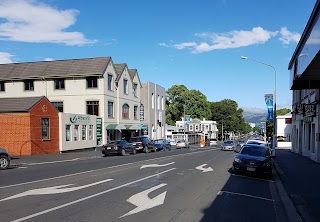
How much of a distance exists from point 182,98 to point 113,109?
2376 inches

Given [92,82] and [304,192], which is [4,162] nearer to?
[304,192]

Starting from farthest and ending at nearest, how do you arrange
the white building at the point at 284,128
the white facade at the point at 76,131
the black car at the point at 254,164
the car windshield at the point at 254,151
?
the white building at the point at 284,128 → the white facade at the point at 76,131 → the car windshield at the point at 254,151 → the black car at the point at 254,164

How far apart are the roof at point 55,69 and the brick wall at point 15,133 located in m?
14.2

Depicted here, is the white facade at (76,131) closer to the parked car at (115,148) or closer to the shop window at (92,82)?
the shop window at (92,82)

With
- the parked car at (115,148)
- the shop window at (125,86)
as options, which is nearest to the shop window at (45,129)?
the parked car at (115,148)

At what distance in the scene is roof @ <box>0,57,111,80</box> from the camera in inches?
1631

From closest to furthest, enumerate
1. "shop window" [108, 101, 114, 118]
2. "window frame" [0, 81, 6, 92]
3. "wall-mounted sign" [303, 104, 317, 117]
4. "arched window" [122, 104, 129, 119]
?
"wall-mounted sign" [303, 104, 317, 117] < "shop window" [108, 101, 114, 118] < "window frame" [0, 81, 6, 92] < "arched window" [122, 104, 129, 119]

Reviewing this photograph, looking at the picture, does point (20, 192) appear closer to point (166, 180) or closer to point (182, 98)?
point (166, 180)

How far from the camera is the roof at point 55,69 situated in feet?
136

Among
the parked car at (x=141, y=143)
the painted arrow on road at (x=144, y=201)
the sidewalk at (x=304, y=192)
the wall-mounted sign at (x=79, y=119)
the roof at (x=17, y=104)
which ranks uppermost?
the roof at (x=17, y=104)

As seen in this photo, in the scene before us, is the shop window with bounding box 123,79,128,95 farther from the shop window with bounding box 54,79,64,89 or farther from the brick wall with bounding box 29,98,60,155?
the brick wall with bounding box 29,98,60,155

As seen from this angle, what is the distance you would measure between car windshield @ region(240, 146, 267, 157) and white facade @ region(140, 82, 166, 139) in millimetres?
39191

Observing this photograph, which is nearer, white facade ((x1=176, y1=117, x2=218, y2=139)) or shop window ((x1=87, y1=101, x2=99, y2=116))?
shop window ((x1=87, y1=101, x2=99, y2=116))

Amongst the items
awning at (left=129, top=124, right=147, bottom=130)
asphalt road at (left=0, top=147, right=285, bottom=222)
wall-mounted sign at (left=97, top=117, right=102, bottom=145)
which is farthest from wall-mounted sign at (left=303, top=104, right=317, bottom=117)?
awning at (left=129, top=124, right=147, bottom=130)
